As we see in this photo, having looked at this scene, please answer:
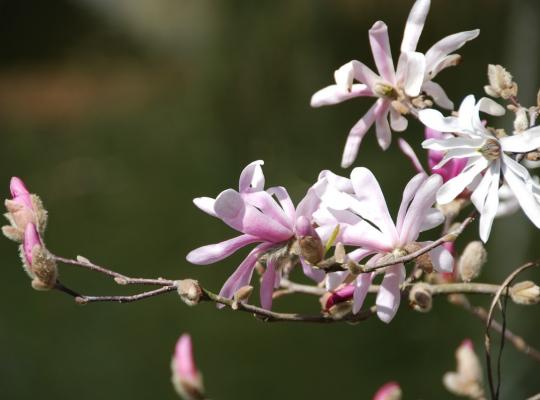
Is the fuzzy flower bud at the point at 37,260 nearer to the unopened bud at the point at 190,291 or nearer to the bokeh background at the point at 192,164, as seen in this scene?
the unopened bud at the point at 190,291

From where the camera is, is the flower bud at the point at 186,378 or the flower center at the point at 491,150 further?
the flower bud at the point at 186,378

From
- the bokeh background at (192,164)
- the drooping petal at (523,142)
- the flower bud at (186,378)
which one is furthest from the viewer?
the bokeh background at (192,164)

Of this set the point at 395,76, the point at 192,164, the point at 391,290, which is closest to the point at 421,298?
the point at 391,290

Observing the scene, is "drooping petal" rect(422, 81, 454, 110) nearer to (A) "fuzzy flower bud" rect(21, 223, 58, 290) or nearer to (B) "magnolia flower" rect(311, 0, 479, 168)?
(B) "magnolia flower" rect(311, 0, 479, 168)

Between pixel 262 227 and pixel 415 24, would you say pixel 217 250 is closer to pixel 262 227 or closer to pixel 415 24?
pixel 262 227

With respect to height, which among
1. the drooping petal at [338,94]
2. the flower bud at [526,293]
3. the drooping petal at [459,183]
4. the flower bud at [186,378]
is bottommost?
the flower bud at [186,378]

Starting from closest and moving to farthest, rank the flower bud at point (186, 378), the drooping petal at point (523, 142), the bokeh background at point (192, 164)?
the drooping petal at point (523, 142) < the flower bud at point (186, 378) < the bokeh background at point (192, 164)

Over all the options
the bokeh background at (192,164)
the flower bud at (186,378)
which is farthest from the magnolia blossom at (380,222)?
the bokeh background at (192,164)

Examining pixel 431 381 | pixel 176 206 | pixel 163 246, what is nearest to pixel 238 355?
pixel 431 381

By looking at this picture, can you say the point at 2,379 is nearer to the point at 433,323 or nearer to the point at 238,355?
the point at 238,355
